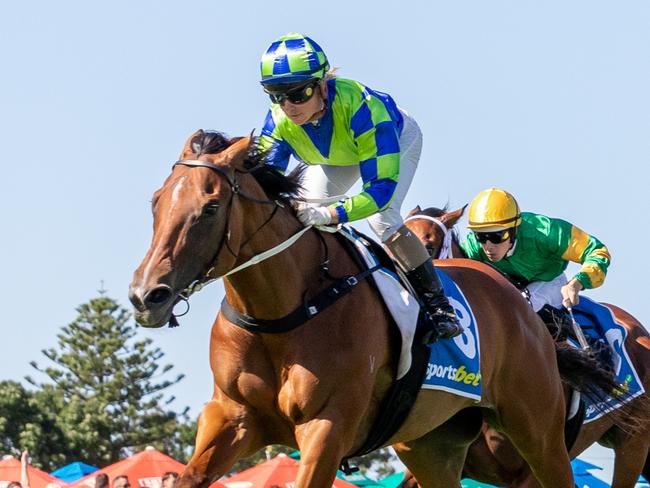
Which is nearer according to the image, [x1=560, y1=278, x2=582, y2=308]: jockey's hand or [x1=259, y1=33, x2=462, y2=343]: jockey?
[x1=259, y1=33, x2=462, y2=343]: jockey

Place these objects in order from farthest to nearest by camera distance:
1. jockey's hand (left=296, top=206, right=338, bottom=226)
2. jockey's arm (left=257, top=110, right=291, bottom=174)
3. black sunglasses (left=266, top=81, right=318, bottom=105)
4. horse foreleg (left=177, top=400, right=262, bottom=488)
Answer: jockey's arm (left=257, top=110, right=291, bottom=174), black sunglasses (left=266, top=81, right=318, bottom=105), jockey's hand (left=296, top=206, right=338, bottom=226), horse foreleg (left=177, top=400, right=262, bottom=488)

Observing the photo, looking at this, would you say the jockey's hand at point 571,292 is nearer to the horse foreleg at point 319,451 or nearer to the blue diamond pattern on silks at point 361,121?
the blue diamond pattern on silks at point 361,121

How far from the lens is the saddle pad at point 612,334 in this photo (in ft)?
31.9

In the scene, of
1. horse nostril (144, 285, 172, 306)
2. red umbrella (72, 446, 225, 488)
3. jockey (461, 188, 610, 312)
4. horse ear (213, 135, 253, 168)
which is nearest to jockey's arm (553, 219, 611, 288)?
jockey (461, 188, 610, 312)

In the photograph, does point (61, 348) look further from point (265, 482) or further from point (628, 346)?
point (628, 346)

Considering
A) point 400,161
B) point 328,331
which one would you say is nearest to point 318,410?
point 328,331

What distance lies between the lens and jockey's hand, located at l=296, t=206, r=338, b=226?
6.67 meters

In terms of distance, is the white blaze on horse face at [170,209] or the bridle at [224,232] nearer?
the white blaze on horse face at [170,209]

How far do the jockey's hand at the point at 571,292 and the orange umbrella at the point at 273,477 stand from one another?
4627 mm

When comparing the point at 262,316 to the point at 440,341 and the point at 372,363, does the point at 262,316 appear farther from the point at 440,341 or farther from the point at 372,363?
the point at 440,341

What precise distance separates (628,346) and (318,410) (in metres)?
4.26

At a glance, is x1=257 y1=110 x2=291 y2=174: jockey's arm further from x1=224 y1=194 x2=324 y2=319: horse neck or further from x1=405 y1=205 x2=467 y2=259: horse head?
x1=405 y1=205 x2=467 y2=259: horse head

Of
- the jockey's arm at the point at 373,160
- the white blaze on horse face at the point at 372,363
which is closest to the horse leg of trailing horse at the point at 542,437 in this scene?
the white blaze on horse face at the point at 372,363

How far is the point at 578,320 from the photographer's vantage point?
9805 millimetres
